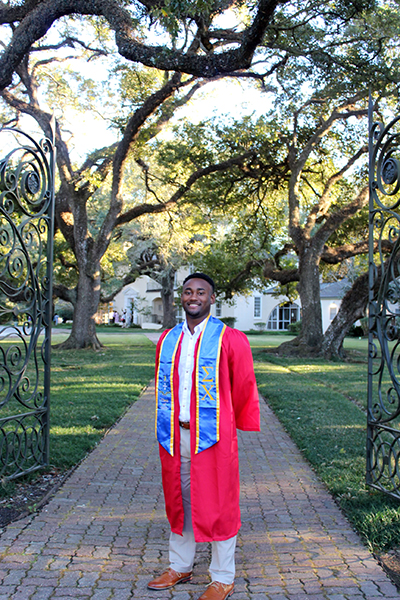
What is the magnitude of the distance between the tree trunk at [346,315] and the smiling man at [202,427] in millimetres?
15230

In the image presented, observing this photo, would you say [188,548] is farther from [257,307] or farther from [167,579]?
[257,307]

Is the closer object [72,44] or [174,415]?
[174,415]

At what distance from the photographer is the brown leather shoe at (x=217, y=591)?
3154mm

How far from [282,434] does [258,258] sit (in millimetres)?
17813

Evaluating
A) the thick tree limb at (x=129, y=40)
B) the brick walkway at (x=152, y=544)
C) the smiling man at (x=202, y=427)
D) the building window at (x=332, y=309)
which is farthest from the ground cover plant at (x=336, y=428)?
the building window at (x=332, y=309)

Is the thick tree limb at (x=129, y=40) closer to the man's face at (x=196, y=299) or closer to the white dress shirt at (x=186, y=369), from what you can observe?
the man's face at (x=196, y=299)

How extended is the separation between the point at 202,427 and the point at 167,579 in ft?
3.38

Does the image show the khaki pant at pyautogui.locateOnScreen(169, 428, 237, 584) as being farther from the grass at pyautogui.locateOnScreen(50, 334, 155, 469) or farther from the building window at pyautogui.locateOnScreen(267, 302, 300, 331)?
the building window at pyautogui.locateOnScreen(267, 302, 300, 331)

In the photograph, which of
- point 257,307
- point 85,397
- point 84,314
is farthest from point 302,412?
point 257,307

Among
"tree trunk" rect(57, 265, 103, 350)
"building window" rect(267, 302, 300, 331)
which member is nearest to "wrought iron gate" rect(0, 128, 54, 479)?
"tree trunk" rect(57, 265, 103, 350)

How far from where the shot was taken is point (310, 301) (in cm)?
1900

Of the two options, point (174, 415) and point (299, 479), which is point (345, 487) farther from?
point (174, 415)

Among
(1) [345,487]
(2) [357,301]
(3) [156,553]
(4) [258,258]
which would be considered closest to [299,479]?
(1) [345,487]

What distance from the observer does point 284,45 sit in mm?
12898
